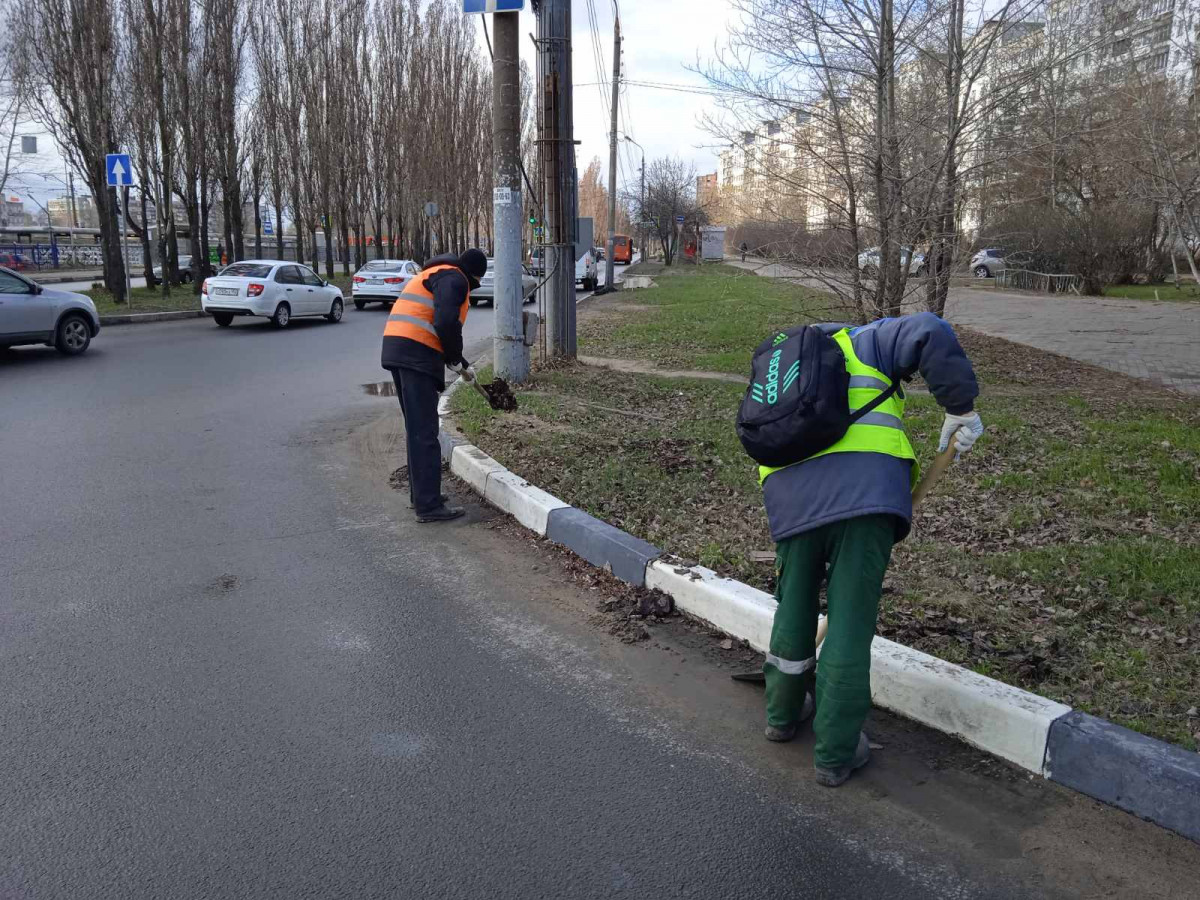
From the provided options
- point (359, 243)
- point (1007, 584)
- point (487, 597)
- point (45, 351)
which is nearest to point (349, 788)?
point (487, 597)

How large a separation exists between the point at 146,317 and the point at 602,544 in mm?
18287

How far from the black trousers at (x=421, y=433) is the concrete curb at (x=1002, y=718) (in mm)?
1776

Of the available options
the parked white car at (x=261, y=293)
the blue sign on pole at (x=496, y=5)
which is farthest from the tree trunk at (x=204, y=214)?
the blue sign on pole at (x=496, y=5)

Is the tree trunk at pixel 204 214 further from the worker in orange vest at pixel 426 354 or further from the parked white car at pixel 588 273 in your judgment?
the worker in orange vest at pixel 426 354

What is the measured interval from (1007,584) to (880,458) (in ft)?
6.98

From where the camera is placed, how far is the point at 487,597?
16.7 feet

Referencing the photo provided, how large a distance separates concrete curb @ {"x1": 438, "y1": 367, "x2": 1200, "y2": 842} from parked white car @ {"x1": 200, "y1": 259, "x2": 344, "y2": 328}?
16.1 m

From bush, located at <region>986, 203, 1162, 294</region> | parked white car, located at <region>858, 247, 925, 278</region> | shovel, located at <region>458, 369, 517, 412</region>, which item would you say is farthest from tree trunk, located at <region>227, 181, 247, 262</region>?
shovel, located at <region>458, 369, 517, 412</region>

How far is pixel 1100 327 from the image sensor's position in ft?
60.1

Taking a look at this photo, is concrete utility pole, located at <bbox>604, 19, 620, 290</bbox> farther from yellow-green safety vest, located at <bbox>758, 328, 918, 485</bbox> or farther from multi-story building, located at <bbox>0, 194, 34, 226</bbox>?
multi-story building, located at <bbox>0, 194, 34, 226</bbox>

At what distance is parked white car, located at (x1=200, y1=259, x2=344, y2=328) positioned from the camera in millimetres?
19172

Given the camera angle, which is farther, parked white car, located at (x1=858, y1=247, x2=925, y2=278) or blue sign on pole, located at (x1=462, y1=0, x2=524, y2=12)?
parked white car, located at (x1=858, y1=247, x2=925, y2=278)

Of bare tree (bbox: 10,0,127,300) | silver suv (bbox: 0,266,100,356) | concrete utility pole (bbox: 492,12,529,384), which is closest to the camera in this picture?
concrete utility pole (bbox: 492,12,529,384)

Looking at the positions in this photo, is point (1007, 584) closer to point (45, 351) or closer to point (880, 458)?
point (880, 458)
